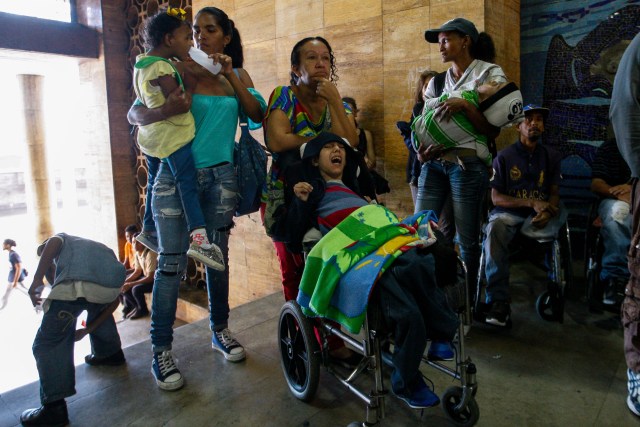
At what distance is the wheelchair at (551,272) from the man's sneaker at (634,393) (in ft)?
2.80

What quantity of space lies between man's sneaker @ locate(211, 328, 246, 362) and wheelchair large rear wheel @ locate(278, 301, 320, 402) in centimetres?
34

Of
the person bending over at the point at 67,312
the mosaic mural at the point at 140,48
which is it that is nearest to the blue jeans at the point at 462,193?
the person bending over at the point at 67,312

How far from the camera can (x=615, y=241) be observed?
2996 millimetres

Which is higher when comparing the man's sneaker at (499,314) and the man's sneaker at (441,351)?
the man's sneaker at (441,351)

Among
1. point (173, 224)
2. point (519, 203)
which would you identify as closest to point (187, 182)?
point (173, 224)

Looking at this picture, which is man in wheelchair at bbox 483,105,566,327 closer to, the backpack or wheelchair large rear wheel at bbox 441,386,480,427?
wheelchair large rear wheel at bbox 441,386,480,427

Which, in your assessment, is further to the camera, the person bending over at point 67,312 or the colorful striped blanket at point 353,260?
the person bending over at point 67,312

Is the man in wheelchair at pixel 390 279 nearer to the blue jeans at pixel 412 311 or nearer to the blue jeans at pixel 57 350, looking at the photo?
the blue jeans at pixel 412 311

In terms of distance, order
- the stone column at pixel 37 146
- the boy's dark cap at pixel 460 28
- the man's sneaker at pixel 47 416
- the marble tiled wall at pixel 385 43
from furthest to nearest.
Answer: the stone column at pixel 37 146 < the marble tiled wall at pixel 385 43 < the boy's dark cap at pixel 460 28 < the man's sneaker at pixel 47 416

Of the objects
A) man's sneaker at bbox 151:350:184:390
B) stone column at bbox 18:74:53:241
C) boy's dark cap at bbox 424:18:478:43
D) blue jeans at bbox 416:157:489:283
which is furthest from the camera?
stone column at bbox 18:74:53:241

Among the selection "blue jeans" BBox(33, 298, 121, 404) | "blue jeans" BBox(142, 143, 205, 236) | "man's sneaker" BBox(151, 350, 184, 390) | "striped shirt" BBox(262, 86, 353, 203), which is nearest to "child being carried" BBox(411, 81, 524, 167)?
"striped shirt" BBox(262, 86, 353, 203)

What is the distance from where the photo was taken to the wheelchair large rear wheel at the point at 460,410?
190 centimetres

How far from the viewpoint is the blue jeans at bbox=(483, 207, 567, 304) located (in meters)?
2.91

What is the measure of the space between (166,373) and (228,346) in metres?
0.40
